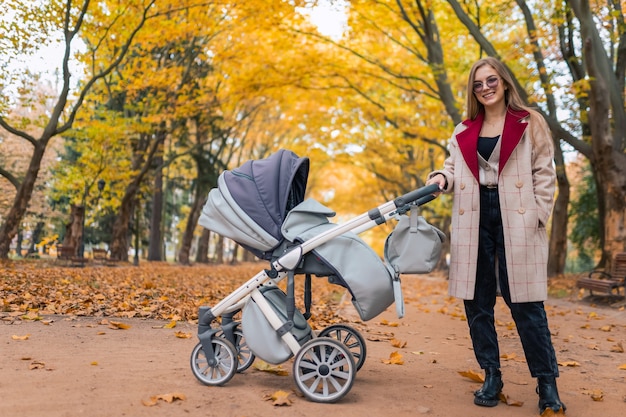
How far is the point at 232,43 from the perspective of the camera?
17.9 m

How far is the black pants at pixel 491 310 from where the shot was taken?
10.9 feet

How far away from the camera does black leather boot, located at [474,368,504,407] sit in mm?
Result: 3422

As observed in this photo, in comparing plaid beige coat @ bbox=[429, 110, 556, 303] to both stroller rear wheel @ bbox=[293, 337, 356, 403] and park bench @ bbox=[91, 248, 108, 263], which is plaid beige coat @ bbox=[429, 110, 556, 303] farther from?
park bench @ bbox=[91, 248, 108, 263]

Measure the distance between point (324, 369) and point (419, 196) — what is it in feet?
3.85

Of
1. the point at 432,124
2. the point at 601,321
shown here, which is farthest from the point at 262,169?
the point at 432,124

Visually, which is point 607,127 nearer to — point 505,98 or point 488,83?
point 505,98

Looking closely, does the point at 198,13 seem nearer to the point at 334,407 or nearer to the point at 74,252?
the point at 74,252

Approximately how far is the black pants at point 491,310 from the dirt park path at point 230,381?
11.6 inches

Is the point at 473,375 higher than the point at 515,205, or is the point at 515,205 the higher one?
the point at 515,205

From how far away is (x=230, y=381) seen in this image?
3768 mm

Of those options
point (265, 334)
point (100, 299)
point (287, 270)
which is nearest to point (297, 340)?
point (265, 334)

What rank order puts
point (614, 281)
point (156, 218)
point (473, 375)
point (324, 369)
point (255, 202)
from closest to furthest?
point (324, 369)
point (255, 202)
point (473, 375)
point (614, 281)
point (156, 218)

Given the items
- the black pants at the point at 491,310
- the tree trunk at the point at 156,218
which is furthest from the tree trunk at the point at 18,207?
the black pants at the point at 491,310

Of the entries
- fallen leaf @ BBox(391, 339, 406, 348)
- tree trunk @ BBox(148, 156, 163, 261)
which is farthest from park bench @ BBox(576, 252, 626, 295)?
tree trunk @ BBox(148, 156, 163, 261)
